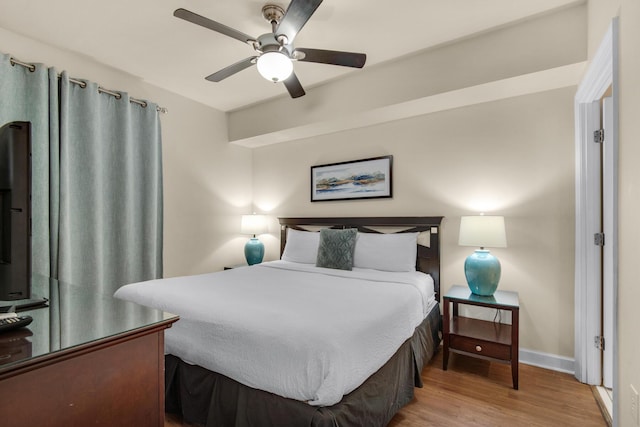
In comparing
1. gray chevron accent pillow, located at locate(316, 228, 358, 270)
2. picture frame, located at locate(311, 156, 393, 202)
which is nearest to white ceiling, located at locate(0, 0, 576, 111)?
picture frame, located at locate(311, 156, 393, 202)

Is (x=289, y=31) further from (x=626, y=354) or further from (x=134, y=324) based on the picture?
(x=626, y=354)

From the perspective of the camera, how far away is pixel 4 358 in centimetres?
70

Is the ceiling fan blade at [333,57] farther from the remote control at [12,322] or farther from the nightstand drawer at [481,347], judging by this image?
the nightstand drawer at [481,347]

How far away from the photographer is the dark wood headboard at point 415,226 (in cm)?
312

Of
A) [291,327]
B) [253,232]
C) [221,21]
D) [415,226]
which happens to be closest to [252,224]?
[253,232]

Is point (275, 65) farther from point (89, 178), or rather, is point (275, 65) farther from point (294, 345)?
point (89, 178)

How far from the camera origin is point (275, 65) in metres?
2.05

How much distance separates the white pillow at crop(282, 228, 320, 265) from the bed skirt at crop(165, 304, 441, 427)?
1560 millimetres

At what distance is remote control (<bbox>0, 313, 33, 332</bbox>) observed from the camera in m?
0.86

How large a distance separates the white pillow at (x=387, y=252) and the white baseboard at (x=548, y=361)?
113 centimetres

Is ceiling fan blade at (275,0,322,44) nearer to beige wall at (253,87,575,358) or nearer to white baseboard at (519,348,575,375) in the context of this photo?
beige wall at (253,87,575,358)

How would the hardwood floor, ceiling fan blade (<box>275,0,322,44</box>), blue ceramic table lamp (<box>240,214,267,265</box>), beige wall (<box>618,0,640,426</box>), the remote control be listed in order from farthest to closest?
blue ceramic table lamp (<box>240,214,267,265</box>) → the hardwood floor → ceiling fan blade (<box>275,0,322,44</box>) → beige wall (<box>618,0,640,426</box>) → the remote control

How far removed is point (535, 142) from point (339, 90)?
6.04 ft

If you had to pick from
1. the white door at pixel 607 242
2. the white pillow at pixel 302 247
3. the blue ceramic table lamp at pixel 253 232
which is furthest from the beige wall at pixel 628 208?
the blue ceramic table lamp at pixel 253 232
